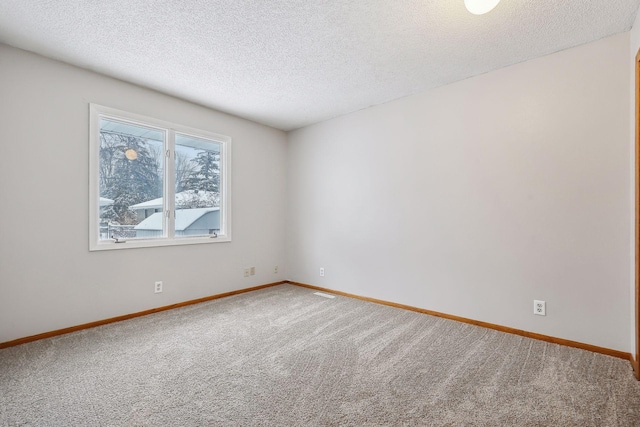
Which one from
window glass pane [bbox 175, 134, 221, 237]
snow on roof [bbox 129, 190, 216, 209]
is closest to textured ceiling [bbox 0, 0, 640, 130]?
window glass pane [bbox 175, 134, 221, 237]

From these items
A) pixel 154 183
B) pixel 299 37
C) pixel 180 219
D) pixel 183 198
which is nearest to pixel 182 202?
pixel 183 198

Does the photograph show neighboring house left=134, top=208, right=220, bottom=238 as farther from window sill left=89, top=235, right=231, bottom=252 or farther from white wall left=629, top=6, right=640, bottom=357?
white wall left=629, top=6, right=640, bottom=357

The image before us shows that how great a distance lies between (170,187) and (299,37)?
2271 millimetres

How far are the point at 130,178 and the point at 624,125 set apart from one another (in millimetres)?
4489

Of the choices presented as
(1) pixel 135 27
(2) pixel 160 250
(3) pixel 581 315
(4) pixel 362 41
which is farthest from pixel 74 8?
(3) pixel 581 315

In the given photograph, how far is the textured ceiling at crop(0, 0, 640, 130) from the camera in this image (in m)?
2.02

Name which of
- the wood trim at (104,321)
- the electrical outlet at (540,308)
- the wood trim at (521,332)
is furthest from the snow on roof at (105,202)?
the electrical outlet at (540,308)

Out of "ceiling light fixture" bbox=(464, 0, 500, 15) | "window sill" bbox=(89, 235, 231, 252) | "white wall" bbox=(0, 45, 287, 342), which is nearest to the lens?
"ceiling light fixture" bbox=(464, 0, 500, 15)

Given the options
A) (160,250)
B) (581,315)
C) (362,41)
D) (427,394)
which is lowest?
(427,394)

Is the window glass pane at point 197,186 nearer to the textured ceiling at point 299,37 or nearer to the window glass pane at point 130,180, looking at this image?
the window glass pane at point 130,180

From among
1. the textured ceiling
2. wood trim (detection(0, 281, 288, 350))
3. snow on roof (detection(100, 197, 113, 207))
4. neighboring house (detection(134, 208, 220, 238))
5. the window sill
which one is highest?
the textured ceiling

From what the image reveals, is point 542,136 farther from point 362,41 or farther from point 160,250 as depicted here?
point 160,250

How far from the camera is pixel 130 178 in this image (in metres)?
3.21

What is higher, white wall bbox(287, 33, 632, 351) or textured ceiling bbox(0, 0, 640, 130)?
textured ceiling bbox(0, 0, 640, 130)
